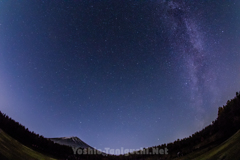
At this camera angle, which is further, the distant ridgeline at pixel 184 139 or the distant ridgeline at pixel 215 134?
the distant ridgeline at pixel 184 139

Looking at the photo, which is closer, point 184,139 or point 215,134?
point 215,134

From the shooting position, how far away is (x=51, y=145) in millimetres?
11258

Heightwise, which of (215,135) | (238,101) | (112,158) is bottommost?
(112,158)

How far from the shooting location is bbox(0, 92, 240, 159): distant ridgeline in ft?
22.1

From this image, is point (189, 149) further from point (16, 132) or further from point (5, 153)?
point (16, 132)

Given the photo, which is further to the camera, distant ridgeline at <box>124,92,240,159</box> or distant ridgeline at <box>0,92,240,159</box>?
distant ridgeline at <box>0,92,240,159</box>

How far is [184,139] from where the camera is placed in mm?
9352

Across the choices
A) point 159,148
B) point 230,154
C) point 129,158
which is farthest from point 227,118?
point 129,158

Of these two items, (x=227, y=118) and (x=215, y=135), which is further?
(x=215, y=135)

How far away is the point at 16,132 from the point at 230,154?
12.0 metres

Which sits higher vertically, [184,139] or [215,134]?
[215,134]

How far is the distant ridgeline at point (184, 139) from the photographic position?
6729 millimetres

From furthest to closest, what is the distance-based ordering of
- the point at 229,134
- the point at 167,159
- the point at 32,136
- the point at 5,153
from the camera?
the point at 32,136, the point at 167,159, the point at 229,134, the point at 5,153

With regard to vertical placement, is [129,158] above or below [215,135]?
below
